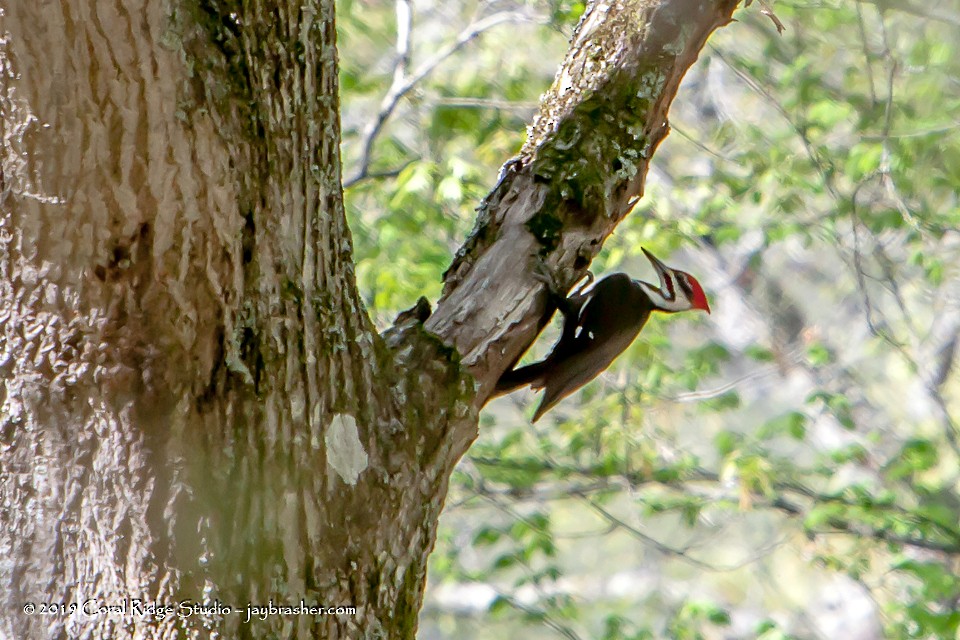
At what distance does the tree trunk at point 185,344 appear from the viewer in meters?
1.58

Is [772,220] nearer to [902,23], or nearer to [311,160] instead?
[902,23]

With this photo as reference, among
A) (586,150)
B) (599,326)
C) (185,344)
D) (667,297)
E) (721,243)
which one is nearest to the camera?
(185,344)

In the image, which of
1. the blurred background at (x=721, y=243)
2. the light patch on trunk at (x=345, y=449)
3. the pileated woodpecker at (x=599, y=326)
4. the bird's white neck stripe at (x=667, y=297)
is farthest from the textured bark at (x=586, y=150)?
the bird's white neck stripe at (x=667, y=297)

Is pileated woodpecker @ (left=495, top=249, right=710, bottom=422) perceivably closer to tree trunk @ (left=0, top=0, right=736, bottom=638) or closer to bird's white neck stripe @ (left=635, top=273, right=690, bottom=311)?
bird's white neck stripe @ (left=635, top=273, right=690, bottom=311)

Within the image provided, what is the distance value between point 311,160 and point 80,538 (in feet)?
2.69

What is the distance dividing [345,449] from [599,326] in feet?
6.36

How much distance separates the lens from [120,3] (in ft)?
5.03

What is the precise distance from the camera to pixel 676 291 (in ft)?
14.0

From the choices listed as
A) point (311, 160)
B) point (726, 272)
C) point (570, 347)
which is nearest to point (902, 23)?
point (726, 272)

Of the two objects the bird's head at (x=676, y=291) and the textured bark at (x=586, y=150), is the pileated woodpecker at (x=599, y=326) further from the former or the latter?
the textured bark at (x=586, y=150)

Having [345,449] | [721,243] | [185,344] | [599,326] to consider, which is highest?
[721,243]

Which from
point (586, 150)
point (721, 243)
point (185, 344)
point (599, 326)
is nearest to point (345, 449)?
point (185, 344)

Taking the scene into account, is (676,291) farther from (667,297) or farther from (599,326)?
(599,326)

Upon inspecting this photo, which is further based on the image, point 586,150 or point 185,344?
point 586,150
